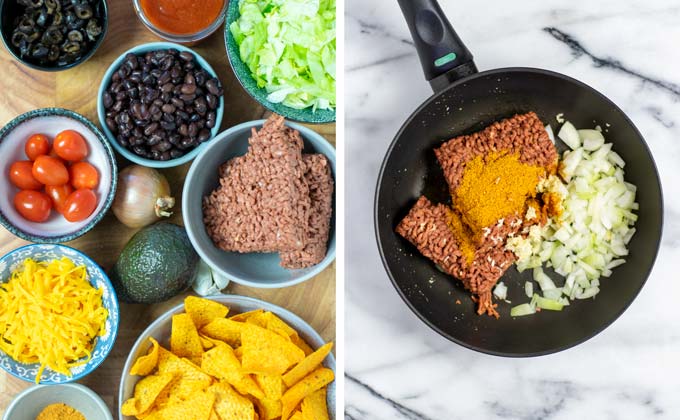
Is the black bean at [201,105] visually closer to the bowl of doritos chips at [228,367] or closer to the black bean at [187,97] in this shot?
the black bean at [187,97]

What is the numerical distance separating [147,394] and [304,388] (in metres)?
0.31

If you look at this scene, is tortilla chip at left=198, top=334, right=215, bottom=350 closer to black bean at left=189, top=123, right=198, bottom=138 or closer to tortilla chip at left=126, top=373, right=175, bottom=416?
tortilla chip at left=126, top=373, right=175, bottom=416

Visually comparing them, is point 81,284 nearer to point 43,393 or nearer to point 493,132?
point 43,393

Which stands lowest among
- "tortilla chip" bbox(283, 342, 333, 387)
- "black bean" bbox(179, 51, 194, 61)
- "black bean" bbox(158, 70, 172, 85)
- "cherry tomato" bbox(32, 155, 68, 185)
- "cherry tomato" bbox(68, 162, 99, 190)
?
"tortilla chip" bbox(283, 342, 333, 387)

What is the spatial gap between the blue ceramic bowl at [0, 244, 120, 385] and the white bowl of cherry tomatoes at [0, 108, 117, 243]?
3cm

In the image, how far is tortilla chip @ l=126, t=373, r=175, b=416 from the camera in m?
1.57

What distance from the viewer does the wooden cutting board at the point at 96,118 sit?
174cm

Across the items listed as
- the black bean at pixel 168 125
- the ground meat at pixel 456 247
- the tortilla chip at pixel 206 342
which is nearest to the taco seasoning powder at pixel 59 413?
the tortilla chip at pixel 206 342

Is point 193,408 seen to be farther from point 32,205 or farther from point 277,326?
point 32,205

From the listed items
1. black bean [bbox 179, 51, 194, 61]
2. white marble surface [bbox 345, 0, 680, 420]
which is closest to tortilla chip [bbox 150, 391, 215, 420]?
white marble surface [bbox 345, 0, 680, 420]

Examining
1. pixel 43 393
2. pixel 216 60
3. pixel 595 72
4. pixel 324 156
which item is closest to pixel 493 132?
pixel 595 72

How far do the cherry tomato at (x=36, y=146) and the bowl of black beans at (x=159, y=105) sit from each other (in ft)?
0.40

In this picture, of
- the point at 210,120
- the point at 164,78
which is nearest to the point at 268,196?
the point at 210,120

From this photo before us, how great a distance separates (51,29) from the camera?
1612 mm
